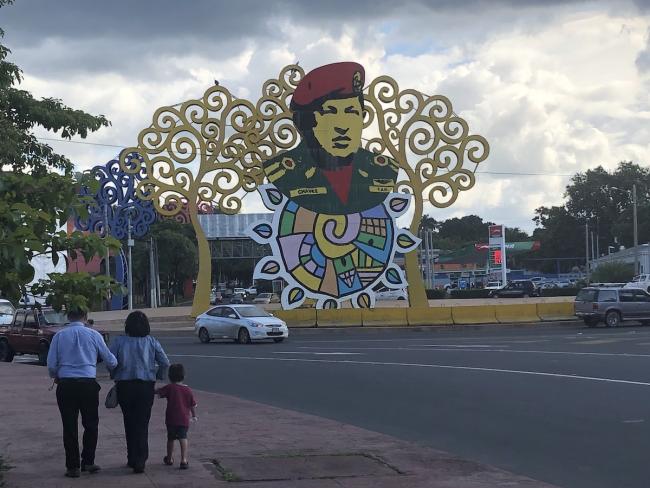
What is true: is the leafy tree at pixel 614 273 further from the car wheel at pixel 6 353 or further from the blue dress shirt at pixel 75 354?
the blue dress shirt at pixel 75 354

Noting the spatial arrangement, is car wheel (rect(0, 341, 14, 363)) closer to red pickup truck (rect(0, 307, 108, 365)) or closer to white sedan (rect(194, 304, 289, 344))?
red pickup truck (rect(0, 307, 108, 365))

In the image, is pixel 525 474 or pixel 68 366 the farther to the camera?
pixel 525 474

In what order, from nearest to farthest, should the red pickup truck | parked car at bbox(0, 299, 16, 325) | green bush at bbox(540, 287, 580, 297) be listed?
the red pickup truck < parked car at bbox(0, 299, 16, 325) < green bush at bbox(540, 287, 580, 297)

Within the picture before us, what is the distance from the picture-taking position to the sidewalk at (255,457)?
9.98 m

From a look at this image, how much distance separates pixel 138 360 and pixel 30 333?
18.5 m

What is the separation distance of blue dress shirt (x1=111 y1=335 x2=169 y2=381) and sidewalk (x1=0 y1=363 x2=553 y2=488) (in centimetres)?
103

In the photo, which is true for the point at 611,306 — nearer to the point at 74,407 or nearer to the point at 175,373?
the point at 175,373

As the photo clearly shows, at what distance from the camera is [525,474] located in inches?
416

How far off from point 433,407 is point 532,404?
158cm

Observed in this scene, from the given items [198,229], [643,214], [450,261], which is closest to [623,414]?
[198,229]

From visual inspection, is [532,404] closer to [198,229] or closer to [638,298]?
[638,298]

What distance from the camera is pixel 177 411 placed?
1063cm

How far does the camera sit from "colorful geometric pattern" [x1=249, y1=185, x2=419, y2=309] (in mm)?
43219

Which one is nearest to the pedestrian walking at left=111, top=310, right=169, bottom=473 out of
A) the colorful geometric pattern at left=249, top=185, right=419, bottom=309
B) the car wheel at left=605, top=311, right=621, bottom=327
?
the colorful geometric pattern at left=249, top=185, right=419, bottom=309
